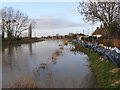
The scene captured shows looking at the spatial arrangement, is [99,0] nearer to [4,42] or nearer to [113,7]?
[113,7]

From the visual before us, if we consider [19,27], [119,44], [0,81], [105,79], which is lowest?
[0,81]

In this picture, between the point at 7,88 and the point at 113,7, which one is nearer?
the point at 7,88

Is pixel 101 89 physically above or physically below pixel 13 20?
below

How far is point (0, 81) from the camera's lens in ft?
17.1

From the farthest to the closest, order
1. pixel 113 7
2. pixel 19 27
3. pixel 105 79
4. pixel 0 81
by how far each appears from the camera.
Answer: pixel 19 27, pixel 113 7, pixel 0 81, pixel 105 79

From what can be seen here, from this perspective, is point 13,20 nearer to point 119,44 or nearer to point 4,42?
point 4,42

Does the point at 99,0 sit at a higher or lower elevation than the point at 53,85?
higher

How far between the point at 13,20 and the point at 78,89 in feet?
118

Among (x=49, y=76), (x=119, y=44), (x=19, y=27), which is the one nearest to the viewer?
(x=49, y=76)

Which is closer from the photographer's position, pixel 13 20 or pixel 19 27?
pixel 13 20

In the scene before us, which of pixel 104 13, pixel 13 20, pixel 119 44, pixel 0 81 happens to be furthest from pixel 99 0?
pixel 13 20

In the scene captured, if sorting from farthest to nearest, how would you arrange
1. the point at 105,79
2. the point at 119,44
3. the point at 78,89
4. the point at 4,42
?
the point at 4,42 < the point at 119,44 < the point at 105,79 < the point at 78,89

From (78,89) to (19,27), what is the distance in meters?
39.7

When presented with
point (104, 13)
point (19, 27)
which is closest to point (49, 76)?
point (104, 13)
